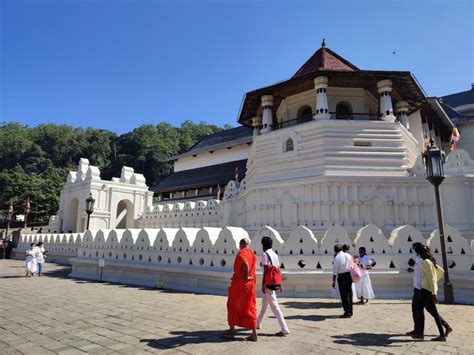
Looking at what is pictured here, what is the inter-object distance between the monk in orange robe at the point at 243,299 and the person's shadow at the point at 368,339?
129 centimetres

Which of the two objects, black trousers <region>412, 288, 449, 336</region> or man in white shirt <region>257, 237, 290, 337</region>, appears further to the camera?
man in white shirt <region>257, 237, 290, 337</region>

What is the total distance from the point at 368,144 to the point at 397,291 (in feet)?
35.6

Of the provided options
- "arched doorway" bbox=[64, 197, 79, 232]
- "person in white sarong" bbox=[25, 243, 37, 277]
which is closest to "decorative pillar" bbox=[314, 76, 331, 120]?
"person in white sarong" bbox=[25, 243, 37, 277]

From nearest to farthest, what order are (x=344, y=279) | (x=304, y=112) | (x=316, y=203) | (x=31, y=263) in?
1. (x=344, y=279)
2. (x=31, y=263)
3. (x=316, y=203)
4. (x=304, y=112)

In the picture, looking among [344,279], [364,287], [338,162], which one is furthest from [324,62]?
[344,279]

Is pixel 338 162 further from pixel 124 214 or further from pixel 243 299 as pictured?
pixel 124 214

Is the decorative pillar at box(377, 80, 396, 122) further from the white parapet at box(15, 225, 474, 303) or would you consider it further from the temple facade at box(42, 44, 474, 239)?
the white parapet at box(15, 225, 474, 303)

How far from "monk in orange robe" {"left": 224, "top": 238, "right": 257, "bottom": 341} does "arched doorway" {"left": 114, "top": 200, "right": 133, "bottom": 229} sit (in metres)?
25.6

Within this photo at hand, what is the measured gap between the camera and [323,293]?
869cm

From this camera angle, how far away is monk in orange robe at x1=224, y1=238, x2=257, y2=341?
16.8 ft

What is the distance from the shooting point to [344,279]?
268 inches

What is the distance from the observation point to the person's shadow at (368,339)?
4957mm

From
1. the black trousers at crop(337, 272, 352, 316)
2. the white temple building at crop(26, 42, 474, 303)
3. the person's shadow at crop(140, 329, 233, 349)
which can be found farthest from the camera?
the white temple building at crop(26, 42, 474, 303)

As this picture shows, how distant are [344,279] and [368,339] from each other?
1710mm
